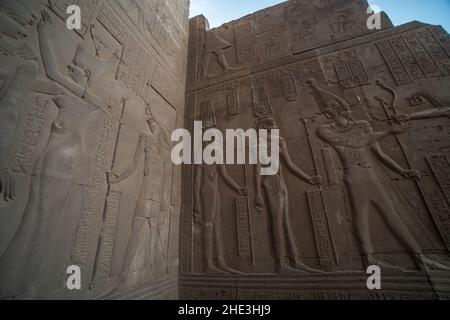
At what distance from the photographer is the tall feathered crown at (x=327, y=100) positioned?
3707 millimetres

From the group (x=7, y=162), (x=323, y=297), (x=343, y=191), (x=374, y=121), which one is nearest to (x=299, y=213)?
(x=343, y=191)

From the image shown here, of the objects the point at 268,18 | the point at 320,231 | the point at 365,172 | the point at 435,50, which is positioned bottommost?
the point at 320,231

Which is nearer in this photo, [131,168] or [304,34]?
[131,168]

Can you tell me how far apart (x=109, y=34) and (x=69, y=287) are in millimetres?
3352

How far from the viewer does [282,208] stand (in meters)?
3.36

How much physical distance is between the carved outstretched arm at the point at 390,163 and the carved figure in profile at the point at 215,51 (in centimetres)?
340

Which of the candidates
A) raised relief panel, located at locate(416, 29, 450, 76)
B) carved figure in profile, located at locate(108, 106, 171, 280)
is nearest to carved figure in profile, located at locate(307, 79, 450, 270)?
raised relief panel, located at locate(416, 29, 450, 76)

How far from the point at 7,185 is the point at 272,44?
17.3 ft

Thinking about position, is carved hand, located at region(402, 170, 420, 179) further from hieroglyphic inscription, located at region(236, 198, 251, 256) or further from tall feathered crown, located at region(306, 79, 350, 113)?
hieroglyphic inscription, located at region(236, 198, 251, 256)

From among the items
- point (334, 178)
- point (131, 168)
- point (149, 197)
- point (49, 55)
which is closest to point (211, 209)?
point (149, 197)

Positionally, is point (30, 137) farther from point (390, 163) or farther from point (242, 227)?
point (390, 163)

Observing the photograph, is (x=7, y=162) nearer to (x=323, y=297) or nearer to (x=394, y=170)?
(x=323, y=297)

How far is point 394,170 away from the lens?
307 cm

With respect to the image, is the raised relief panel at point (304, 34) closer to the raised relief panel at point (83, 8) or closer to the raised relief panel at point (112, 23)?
the raised relief panel at point (112, 23)
